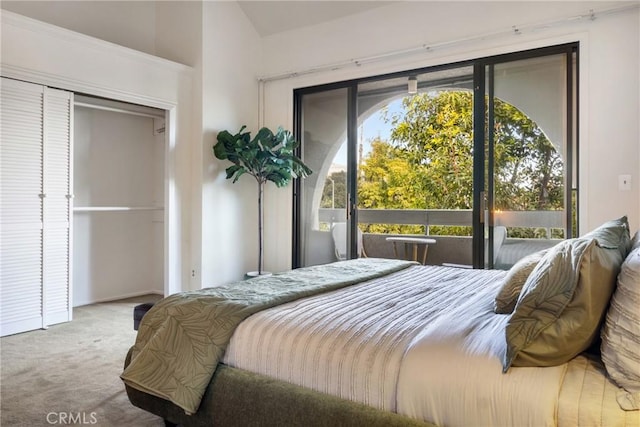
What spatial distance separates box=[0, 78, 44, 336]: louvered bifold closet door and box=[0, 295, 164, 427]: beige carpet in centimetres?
22

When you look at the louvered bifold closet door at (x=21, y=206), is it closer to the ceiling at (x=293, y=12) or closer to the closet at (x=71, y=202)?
the closet at (x=71, y=202)

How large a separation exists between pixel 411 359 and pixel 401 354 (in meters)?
0.04

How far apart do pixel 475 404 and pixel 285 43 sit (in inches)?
176

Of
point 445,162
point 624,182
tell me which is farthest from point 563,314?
point 445,162

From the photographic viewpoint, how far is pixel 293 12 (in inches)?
182

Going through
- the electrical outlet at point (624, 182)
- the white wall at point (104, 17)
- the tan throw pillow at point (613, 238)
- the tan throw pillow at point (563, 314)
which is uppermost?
the white wall at point (104, 17)

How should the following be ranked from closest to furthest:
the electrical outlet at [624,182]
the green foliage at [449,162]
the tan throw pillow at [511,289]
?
the tan throw pillow at [511,289], the electrical outlet at [624,182], the green foliage at [449,162]

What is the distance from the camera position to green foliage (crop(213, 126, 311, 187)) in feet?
14.4

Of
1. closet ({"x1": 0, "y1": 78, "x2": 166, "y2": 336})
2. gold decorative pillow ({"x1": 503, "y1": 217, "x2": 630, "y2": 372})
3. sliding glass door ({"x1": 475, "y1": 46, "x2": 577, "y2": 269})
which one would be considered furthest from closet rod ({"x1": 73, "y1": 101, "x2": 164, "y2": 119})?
gold decorative pillow ({"x1": 503, "y1": 217, "x2": 630, "y2": 372})

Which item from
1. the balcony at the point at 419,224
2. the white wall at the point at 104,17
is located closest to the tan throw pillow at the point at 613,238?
the balcony at the point at 419,224

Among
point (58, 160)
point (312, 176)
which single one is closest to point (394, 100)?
point (312, 176)

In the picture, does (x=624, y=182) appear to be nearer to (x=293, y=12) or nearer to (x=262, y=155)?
(x=262, y=155)

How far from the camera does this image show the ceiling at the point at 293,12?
438cm

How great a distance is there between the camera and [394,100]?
450 cm
